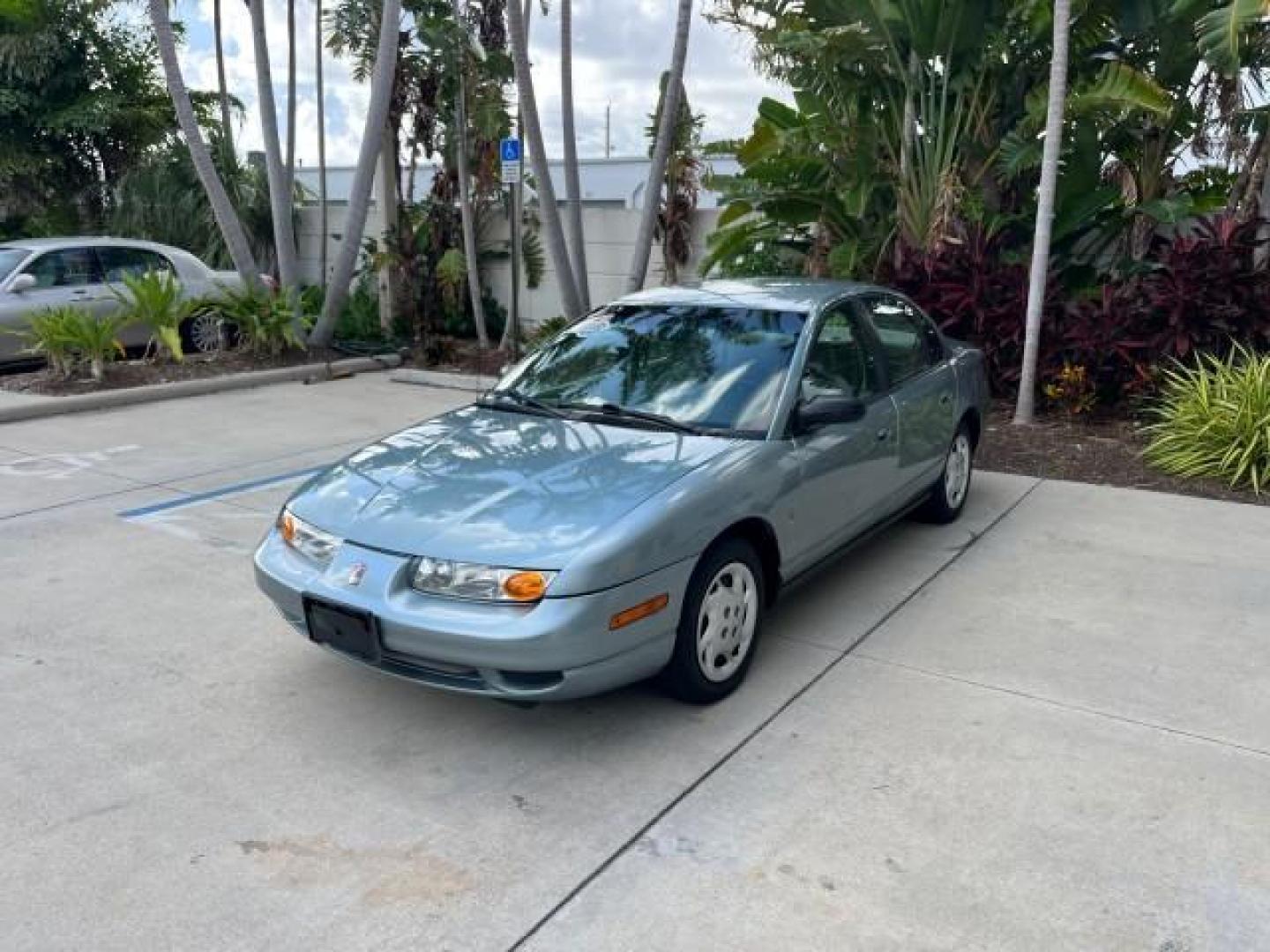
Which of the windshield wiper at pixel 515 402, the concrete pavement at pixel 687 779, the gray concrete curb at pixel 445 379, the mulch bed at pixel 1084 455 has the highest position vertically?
the windshield wiper at pixel 515 402

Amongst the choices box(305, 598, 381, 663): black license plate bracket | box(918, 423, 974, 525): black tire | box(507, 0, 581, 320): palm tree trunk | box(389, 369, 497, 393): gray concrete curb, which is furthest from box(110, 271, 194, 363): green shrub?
box(305, 598, 381, 663): black license plate bracket

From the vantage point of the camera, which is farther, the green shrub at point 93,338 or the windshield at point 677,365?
the green shrub at point 93,338

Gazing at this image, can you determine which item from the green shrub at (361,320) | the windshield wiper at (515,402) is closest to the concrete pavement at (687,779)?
the windshield wiper at (515,402)

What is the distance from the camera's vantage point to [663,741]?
371 cm

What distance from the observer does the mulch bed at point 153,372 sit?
10258 mm

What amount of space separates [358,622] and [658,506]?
1074mm

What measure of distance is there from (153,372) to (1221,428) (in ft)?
32.2

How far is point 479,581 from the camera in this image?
3.41 metres

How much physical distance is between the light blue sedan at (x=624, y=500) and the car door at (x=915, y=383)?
0.03 m

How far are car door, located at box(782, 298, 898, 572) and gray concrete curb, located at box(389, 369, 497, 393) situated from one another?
20.7ft

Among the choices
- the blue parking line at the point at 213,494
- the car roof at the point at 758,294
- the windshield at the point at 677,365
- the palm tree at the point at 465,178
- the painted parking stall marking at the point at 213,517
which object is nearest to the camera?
the windshield at the point at 677,365

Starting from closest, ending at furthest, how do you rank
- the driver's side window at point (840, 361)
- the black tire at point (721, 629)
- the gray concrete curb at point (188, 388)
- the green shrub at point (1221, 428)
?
the black tire at point (721, 629), the driver's side window at point (840, 361), the green shrub at point (1221, 428), the gray concrete curb at point (188, 388)

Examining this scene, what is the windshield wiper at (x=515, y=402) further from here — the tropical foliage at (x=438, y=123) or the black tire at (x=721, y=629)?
the tropical foliage at (x=438, y=123)

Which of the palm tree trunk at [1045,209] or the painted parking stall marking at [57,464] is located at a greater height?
the palm tree trunk at [1045,209]
